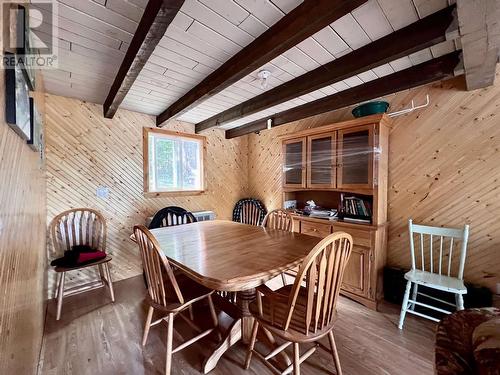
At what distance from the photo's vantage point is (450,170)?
2.11 metres

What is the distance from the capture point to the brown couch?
669mm

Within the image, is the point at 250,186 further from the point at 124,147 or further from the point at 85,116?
the point at 85,116

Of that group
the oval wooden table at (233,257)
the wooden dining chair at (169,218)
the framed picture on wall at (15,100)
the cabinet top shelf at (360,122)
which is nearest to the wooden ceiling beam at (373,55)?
the cabinet top shelf at (360,122)

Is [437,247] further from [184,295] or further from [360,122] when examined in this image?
[184,295]

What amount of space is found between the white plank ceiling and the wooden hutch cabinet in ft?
1.82

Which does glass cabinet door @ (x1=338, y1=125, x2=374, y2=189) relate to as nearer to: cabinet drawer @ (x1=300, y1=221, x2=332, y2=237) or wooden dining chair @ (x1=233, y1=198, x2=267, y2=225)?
cabinet drawer @ (x1=300, y1=221, x2=332, y2=237)

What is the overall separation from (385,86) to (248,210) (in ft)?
9.18

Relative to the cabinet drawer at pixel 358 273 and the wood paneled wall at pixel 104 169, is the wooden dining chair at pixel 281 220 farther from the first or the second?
the wood paneled wall at pixel 104 169

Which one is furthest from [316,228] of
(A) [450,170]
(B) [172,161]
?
(B) [172,161]

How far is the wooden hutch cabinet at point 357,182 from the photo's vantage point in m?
2.27

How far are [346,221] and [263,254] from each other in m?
1.49

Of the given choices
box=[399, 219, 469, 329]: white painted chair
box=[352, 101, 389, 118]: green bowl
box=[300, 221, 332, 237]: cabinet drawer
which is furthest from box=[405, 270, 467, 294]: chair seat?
box=[352, 101, 389, 118]: green bowl

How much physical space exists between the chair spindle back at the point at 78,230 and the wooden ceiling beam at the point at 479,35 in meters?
3.43

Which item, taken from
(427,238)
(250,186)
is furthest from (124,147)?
(427,238)
